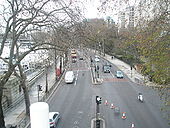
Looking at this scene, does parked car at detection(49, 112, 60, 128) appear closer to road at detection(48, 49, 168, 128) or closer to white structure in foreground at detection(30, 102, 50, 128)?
road at detection(48, 49, 168, 128)

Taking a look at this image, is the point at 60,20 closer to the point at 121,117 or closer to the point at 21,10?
the point at 21,10

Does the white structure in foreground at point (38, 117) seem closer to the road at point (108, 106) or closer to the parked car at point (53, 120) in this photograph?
the road at point (108, 106)

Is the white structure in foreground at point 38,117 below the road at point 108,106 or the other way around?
the other way around

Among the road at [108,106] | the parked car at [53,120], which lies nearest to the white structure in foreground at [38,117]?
the road at [108,106]

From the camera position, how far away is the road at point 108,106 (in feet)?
50.9

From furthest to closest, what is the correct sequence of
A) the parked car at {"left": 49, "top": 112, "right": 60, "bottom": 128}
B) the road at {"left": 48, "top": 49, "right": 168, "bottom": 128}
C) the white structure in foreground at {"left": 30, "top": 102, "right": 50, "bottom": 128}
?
the road at {"left": 48, "top": 49, "right": 168, "bottom": 128} → the parked car at {"left": 49, "top": 112, "right": 60, "bottom": 128} → the white structure in foreground at {"left": 30, "top": 102, "right": 50, "bottom": 128}

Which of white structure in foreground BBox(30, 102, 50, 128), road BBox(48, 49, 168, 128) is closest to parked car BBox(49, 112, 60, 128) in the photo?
road BBox(48, 49, 168, 128)

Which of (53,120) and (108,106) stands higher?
(53,120)

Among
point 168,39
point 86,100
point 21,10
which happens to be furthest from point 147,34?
point 86,100

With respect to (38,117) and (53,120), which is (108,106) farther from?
(38,117)

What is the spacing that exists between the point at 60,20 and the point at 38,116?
7.90 metres

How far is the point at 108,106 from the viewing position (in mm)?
19438

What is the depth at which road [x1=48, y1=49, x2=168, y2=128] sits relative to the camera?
15.5 m

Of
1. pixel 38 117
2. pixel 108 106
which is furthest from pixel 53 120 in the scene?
pixel 38 117
